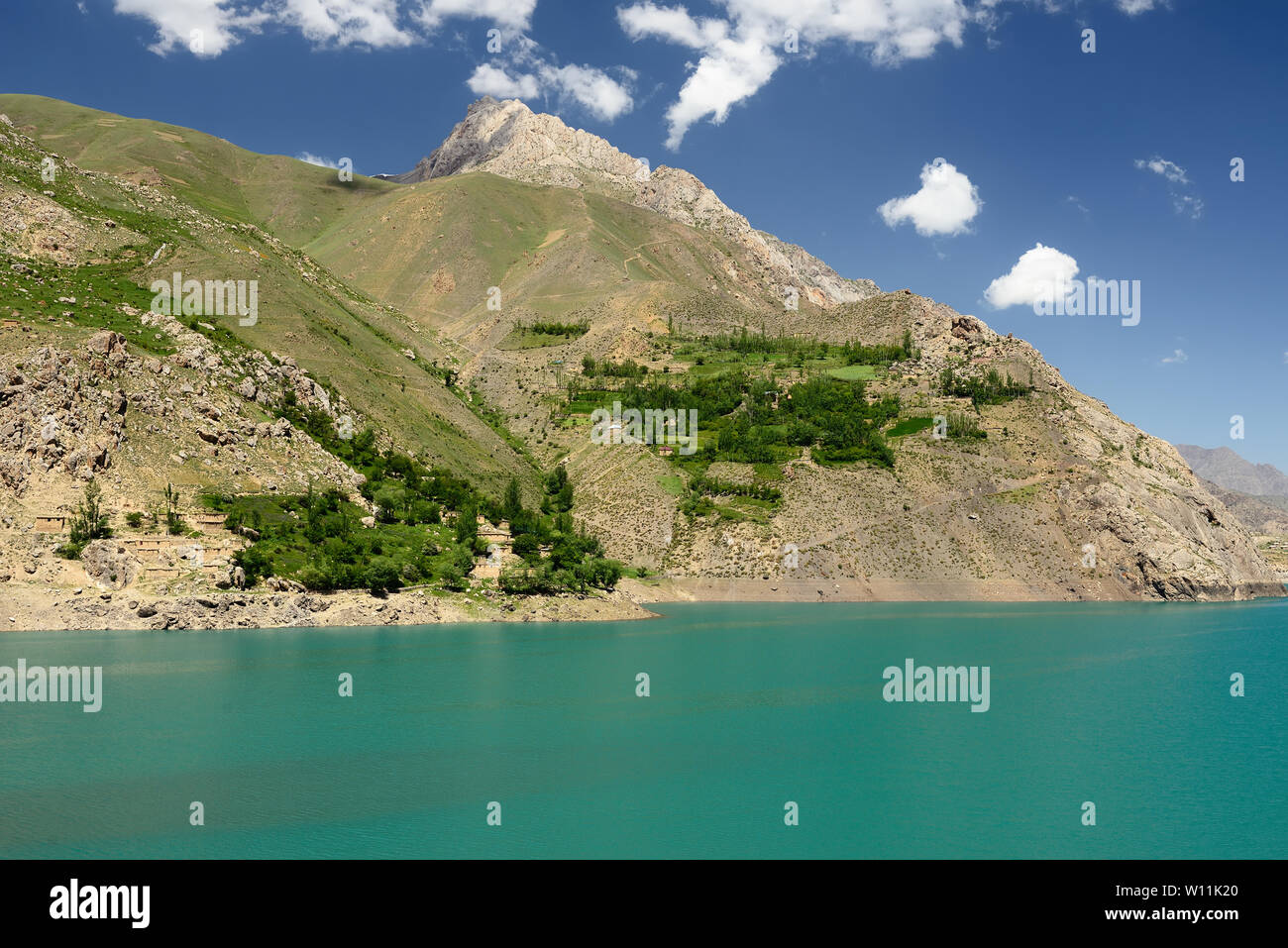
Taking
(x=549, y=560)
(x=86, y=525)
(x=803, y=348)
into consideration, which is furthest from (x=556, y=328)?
(x=86, y=525)

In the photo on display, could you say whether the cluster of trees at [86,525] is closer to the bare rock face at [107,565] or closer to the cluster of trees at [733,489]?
the bare rock face at [107,565]

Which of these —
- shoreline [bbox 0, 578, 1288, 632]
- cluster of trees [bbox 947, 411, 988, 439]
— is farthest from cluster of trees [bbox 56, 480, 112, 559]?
cluster of trees [bbox 947, 411, 988, 439]

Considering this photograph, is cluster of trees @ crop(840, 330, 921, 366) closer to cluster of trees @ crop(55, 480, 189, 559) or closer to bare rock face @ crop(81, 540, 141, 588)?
cluster of trees @ crop(55, 480, 189, 559)

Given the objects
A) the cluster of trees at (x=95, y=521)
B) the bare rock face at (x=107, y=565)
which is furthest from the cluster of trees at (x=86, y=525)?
the bare rock face at (x=107, y=565)

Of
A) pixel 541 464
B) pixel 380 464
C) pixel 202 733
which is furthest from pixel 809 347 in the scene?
pixel 202 733

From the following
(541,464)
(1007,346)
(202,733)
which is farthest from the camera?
(1007,346)
